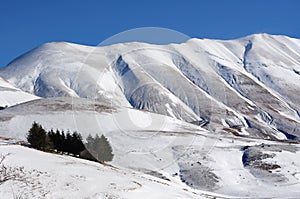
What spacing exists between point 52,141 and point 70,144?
2.42 metres

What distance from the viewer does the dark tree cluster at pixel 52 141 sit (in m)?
48.6

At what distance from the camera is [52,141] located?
172 feet

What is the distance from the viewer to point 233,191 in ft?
171

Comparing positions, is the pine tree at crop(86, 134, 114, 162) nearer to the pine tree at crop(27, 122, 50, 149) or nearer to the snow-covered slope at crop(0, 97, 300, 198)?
the snow-covered slope at crop(0, 97, 300, 198)

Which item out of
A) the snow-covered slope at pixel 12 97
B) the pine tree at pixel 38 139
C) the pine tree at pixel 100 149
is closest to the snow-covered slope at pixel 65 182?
the pine tree at pixel 38 139

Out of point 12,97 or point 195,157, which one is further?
point 12,97

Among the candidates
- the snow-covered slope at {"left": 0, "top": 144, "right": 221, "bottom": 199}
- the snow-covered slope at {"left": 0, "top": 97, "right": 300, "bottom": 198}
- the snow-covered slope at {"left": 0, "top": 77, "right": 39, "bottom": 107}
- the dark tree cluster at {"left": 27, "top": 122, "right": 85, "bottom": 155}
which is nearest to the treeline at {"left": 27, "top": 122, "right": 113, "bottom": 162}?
the dark tree cluster at {"left": 27, "top": 122, "right": 85, "bottom": 155}

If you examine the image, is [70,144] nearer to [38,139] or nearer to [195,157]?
[38,139]

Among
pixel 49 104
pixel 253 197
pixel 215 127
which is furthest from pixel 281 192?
pixel 215 127

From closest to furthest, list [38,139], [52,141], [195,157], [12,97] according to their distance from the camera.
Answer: [38,139] → [52,141] → [195,157] → [12,97]

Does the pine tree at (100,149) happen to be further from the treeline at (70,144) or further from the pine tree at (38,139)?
the pine tree at (38,139)

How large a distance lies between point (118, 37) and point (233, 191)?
32912 millimetres

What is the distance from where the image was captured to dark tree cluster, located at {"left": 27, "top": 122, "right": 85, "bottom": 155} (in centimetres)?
4855

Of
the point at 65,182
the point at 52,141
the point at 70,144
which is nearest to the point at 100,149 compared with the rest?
the point at 70,144
